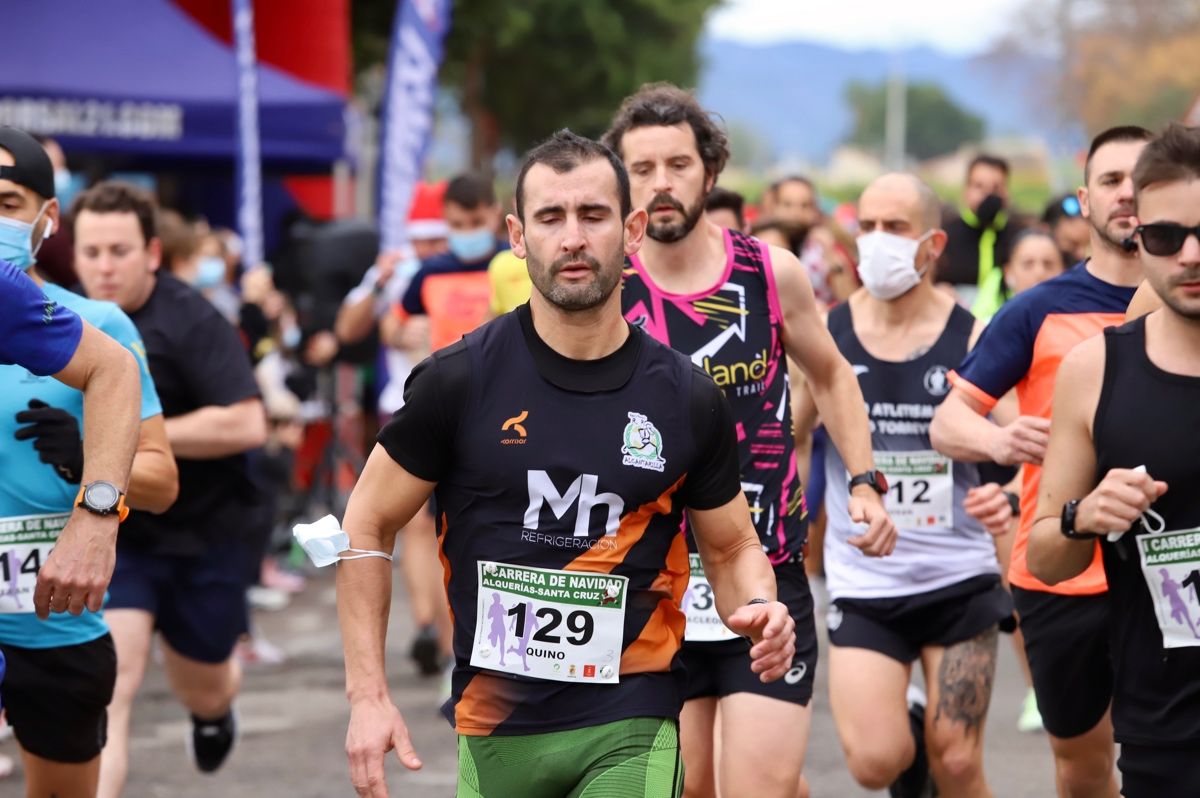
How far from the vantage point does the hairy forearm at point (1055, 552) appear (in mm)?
4195

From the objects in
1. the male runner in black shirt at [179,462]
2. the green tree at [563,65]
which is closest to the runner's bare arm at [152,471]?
the male runner in black shirt at [179,462]

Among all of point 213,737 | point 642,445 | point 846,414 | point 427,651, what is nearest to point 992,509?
point 846,414

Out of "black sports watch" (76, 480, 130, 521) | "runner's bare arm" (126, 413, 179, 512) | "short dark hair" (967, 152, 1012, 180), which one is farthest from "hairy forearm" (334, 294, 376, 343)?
"black sports watch" (76, 480, 130, 521)

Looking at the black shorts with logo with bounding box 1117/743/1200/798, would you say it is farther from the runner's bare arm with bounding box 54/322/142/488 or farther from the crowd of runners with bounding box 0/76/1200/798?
the runner's bare arm with bounding box 54/322/142/488

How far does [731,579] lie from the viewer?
436 cm

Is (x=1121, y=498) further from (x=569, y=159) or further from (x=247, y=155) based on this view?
(x=247, y=155)

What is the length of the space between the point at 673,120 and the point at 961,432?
1257mm

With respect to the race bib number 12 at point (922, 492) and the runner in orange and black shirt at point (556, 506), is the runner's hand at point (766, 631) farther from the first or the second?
the race bib number 12 at point (922, 492)

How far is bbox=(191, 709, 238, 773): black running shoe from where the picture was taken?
23.4 feet

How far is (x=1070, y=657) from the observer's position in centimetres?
550

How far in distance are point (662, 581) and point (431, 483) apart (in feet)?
1.92

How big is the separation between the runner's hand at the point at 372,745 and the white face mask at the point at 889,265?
10.5 feet

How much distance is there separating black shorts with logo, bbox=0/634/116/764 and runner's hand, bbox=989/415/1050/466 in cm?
265

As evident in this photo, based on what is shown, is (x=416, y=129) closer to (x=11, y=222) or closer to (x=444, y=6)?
(x=444, y=6)
